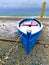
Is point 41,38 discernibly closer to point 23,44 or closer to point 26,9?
point 23,44

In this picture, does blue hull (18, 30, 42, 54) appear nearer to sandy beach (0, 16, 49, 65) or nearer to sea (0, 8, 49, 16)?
sandy beach (0, 16, 49, 65)

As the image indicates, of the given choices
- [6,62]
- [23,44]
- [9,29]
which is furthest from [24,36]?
[9,29]

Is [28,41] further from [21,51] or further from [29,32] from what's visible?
[21,51]

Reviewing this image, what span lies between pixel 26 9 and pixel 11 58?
6729 millimetres

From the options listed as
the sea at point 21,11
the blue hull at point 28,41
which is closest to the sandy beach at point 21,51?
the blue hull at point 28,41

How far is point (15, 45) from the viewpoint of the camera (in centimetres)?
827

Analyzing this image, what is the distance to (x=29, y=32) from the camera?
7664 millimetres

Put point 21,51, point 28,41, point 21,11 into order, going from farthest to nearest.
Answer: point 21,11 < point 21,51 < point 28,41

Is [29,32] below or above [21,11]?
above

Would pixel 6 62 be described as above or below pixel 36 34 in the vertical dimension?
below

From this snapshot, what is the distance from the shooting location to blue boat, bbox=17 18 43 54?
7672 millimetres

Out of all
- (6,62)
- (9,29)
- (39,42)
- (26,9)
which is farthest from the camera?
(26,9)

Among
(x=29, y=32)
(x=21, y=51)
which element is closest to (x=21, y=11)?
(x=21, y=51)

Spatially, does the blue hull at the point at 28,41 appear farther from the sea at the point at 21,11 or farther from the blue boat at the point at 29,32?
the sea at the point at 21,11
